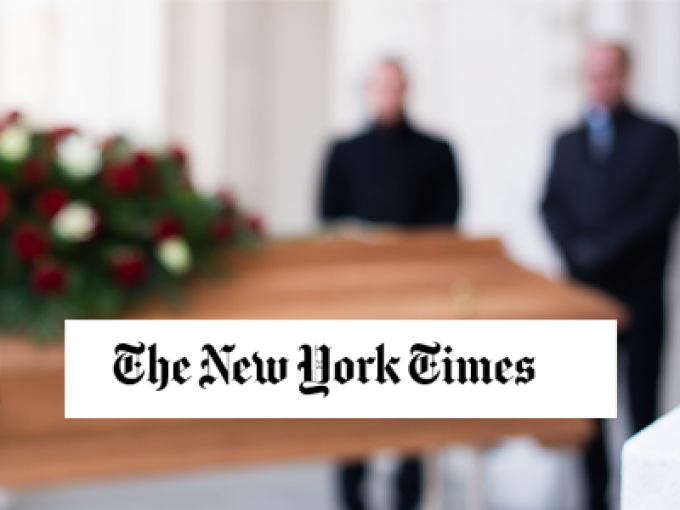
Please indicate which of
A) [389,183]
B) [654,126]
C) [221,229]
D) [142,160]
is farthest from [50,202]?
[654,126]

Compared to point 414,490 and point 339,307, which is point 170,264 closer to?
point 339,307

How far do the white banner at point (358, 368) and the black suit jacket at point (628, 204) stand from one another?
2.35m

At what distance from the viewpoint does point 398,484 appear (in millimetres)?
3600

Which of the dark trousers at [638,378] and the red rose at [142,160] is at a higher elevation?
the red rose at [142,160]

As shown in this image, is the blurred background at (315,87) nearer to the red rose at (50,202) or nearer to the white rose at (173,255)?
the white rose at (173,255)

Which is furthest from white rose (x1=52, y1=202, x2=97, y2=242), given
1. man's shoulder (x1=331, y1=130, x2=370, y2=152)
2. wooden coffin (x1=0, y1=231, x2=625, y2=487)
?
man's shoulder (x1=331, y1=130, x2=370, y2=152)

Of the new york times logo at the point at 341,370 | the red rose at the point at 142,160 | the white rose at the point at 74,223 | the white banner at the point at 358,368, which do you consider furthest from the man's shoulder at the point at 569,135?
the new york times logo at the point at 341,370

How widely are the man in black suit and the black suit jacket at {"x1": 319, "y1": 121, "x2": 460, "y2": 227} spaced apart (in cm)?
45

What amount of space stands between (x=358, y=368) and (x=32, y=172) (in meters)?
1.64

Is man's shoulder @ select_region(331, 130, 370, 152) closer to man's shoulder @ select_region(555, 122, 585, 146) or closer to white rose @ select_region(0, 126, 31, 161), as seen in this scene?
man's shoulder @ select_region(555, 122, 585, 146)

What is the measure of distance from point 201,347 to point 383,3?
4.07m

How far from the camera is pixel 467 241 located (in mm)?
2898

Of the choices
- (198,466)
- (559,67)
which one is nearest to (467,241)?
(198,466)

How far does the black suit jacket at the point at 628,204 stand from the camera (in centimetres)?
334
